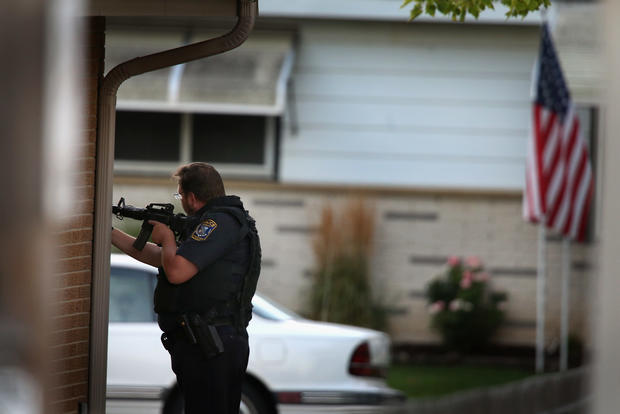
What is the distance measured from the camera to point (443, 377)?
10609 millimetres

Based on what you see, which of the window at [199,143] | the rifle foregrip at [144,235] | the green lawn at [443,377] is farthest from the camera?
the window at [199,143]

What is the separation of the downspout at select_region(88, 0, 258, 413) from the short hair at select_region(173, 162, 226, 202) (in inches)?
13.3

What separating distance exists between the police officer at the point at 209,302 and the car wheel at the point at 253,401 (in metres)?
2.21

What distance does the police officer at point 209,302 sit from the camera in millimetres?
4445

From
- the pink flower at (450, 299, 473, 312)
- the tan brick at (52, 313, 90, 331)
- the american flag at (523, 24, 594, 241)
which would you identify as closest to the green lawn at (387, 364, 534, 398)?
the pink flower at (450, 299, 473, 312)

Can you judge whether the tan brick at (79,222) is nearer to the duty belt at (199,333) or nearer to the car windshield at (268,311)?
the duty belt at (199,333)

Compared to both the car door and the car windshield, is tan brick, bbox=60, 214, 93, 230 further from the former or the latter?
the car windshield

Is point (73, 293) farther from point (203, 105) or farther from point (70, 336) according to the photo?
point (203, 105)

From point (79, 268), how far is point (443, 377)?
670cm

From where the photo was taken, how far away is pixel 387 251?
496 inches

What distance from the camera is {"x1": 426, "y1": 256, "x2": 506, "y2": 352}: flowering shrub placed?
11781mm

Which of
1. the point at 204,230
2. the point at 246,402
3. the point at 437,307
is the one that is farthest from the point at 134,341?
the point at 437,307

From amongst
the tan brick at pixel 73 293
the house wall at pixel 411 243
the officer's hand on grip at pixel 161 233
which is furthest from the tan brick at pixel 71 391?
the house wall at pixel 411 243

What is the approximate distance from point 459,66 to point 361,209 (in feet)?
7.28
